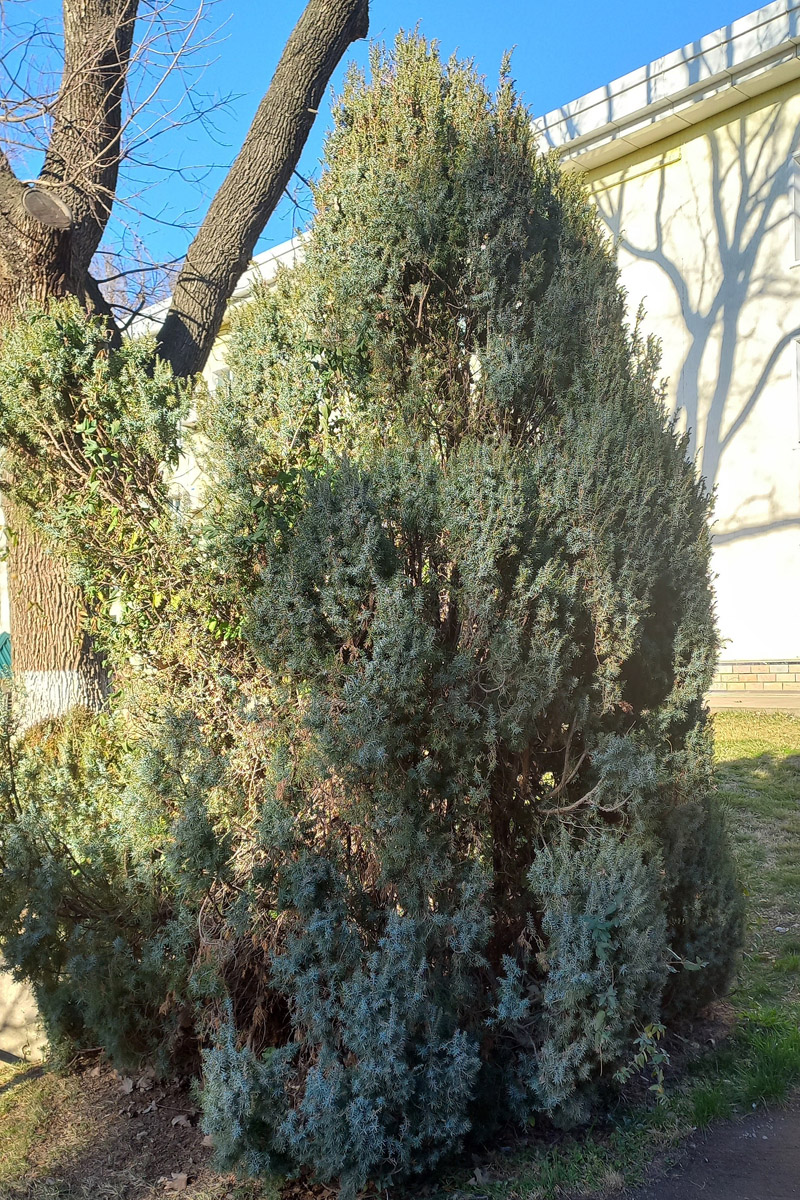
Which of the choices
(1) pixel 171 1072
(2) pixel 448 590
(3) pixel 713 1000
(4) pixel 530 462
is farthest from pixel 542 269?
(1) pixel 171 1072

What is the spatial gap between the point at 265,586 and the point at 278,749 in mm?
610

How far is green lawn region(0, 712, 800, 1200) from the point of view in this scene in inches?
123

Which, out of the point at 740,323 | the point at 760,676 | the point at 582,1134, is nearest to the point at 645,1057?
the point at 582,1134

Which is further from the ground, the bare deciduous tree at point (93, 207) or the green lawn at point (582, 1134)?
the bare deciduous tree at point (93, 207)

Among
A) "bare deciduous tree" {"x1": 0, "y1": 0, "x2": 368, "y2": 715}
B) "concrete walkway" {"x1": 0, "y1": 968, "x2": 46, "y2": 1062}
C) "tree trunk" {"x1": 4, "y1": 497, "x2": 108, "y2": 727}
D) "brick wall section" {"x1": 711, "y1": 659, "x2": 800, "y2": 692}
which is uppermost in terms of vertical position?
"bare deciduous tree" {"x1": 0, "y1": 0, "x2": 368, "y2": 715}

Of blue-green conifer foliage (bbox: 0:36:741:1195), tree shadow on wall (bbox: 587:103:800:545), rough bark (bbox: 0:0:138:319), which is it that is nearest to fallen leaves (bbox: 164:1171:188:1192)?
blue-green conifer foliage (bbox: 0:36:741:1195)

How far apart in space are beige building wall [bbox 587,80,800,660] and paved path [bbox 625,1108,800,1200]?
8071 mm

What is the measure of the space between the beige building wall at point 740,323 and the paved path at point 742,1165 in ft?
26.5

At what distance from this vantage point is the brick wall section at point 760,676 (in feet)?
35.5

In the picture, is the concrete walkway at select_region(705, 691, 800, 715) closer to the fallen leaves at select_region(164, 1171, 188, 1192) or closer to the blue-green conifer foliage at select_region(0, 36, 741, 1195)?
the blue-green conifer foliage at select_region(0, 36, 741, 1195)

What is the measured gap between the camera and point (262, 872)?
130 inches

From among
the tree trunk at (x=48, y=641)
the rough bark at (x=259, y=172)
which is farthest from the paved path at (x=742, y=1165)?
the rough bark at (x=259, y=172)

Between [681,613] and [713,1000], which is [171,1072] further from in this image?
[681,613]

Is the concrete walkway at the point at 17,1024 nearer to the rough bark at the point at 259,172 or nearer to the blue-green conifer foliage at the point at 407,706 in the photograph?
the blue-green conifer foliage at the point at 407,706
